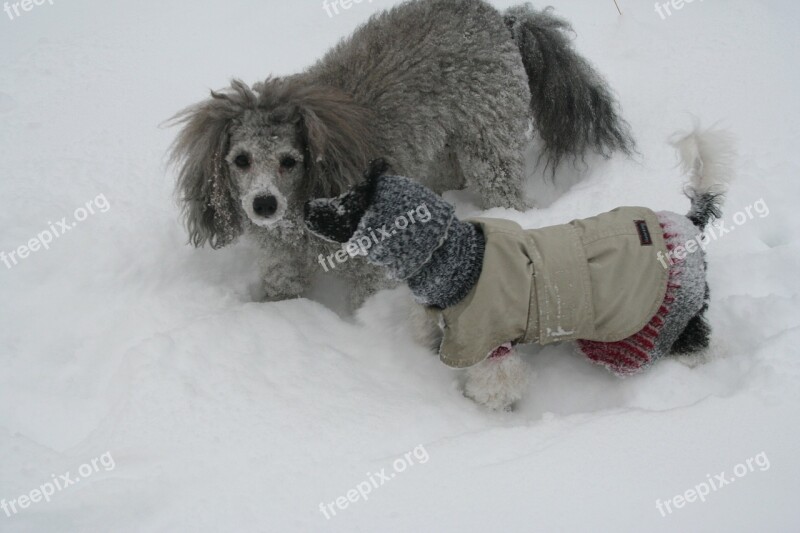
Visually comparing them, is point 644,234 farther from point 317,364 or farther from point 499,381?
point 317,364

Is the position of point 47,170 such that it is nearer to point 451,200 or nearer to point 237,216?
point 237,216

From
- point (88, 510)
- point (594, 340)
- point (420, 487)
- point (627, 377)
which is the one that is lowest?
point (627, 377)

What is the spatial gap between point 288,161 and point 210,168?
346 millimetres

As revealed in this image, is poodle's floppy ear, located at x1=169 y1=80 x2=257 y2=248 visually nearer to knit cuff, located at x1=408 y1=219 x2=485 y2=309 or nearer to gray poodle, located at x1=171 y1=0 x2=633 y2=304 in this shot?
gray poodle, located at x1=171 y1=0 x2=633 y2=304

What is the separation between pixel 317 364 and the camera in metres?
2.38

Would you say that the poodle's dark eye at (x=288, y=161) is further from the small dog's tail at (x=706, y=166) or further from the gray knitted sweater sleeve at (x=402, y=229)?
the small dog's tail at (x=706, y=166)

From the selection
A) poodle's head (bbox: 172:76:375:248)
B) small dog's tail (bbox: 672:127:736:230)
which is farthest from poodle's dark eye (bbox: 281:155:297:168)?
small dog's tail (bbox: 672:127:736:230)

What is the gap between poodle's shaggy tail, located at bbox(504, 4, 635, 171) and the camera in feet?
10.9

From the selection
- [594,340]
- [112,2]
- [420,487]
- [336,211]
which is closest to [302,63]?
[112,2]

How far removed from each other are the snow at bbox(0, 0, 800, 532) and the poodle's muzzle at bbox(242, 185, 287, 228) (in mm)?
478

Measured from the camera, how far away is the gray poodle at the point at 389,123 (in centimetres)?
249

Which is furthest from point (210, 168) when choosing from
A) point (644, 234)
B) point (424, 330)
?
point (644, 234)

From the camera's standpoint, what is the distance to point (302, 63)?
4.13 meters

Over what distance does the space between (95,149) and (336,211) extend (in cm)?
213
